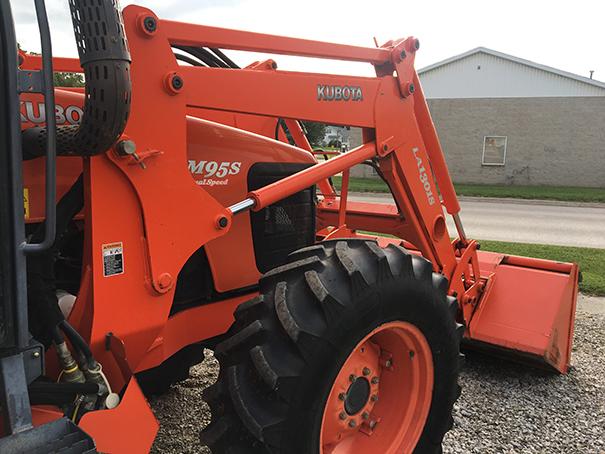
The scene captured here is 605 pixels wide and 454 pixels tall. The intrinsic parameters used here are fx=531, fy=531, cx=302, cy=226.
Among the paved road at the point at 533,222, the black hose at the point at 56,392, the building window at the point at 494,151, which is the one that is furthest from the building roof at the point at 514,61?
the black hose at the point at 56,392

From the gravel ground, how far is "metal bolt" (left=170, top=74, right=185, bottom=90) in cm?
212

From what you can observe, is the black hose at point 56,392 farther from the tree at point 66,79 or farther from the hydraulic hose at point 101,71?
the tree at point 66,79

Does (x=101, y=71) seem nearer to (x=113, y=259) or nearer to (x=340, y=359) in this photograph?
(x=113, y=259)

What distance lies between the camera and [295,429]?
2029mm

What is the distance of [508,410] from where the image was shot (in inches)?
142

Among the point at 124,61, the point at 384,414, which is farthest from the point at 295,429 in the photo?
the point at 124,61

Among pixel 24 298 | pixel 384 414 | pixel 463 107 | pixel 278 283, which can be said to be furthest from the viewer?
pixel 463 107

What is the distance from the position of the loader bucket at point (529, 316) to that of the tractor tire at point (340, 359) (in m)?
1.41

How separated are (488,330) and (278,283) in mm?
2470

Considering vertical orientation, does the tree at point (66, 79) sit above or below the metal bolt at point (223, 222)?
above

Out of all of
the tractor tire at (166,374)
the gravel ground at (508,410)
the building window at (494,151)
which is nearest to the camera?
the gravel ground at (508,410)

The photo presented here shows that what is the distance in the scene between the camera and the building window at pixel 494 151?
2258 cm

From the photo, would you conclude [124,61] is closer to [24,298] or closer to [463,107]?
[24,298]

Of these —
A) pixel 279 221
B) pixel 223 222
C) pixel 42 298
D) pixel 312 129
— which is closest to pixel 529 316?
pixel 279 221
